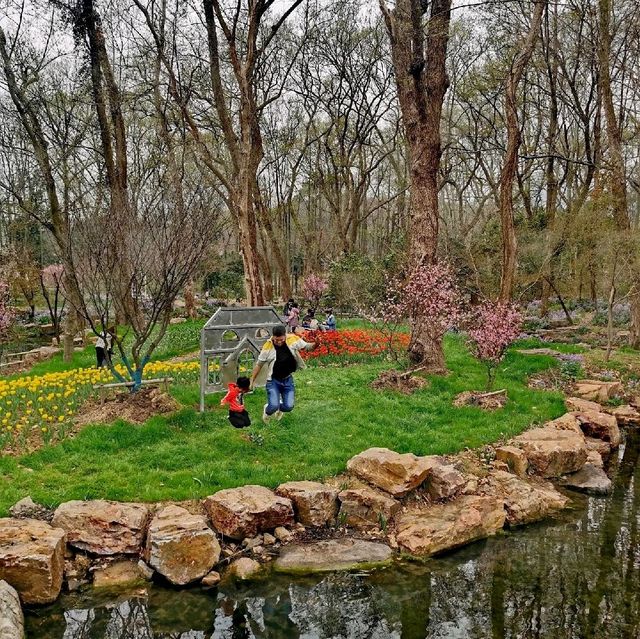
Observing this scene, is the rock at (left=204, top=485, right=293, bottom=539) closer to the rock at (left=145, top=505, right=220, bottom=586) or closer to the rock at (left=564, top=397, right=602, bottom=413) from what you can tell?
the rock at (left=145, top=505, right=220, bottom=586)

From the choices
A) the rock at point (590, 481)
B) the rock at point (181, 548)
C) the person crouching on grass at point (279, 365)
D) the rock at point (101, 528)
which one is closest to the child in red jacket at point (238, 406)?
the person crouching on grass at point (279, 365)

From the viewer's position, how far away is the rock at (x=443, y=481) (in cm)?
688

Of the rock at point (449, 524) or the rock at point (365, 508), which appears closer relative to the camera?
the rock at point (449, 524)

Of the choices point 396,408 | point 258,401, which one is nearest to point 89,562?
point 258,401

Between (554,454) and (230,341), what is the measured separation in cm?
531

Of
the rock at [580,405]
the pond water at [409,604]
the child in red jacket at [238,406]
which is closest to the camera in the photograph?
the pond water at [409,604]

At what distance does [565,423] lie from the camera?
9461 millimetres

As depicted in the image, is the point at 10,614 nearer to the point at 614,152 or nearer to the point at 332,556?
the point at 332,556

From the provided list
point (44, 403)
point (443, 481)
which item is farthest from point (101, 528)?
point (443, 481)

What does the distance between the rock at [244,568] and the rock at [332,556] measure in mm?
209

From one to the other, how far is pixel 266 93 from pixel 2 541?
2080 cm

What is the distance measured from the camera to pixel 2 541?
5086mm

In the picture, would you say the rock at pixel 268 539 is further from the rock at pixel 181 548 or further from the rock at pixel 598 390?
the rock at pixel 598 390

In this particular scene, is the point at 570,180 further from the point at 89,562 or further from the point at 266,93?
the point at 89,562
